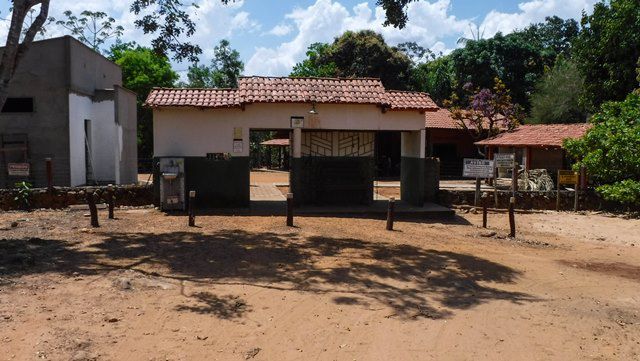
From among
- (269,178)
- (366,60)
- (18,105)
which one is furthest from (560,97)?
(18,105)

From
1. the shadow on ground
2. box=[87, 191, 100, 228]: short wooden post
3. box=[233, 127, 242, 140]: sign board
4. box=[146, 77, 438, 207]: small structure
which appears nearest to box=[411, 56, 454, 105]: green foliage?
box=[146, 77, 438, 207]: small structure

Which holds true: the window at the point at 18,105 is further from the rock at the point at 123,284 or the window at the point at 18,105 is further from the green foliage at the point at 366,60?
A: the green foliage at the point at 366,60

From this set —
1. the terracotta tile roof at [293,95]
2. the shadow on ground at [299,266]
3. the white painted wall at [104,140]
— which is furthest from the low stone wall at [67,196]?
the white painted wall at [104,140]

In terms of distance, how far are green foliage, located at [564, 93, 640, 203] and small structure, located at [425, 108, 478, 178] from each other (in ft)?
41.9

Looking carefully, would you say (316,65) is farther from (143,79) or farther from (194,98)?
(194,98)

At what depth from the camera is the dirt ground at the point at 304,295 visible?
5.52 m

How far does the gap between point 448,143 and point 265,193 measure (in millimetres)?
15339

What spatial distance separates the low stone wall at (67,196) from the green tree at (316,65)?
2193 centimetres

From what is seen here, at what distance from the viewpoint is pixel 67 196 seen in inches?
602

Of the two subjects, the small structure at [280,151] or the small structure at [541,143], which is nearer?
the small structure at [541,143]

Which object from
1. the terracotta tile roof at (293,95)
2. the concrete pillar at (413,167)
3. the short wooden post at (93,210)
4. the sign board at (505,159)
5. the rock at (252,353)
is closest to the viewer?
the rock at (252,353)

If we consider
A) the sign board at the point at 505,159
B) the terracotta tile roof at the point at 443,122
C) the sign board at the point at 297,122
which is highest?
the terracotta tile roof at the point at 443,122

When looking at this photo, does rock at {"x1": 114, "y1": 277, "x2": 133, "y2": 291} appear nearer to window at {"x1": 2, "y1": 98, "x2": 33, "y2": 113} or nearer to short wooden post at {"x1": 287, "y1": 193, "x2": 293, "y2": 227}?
short wooden post at {"x1": 287, "y1": 193, "x2": 293, "y2": 227}

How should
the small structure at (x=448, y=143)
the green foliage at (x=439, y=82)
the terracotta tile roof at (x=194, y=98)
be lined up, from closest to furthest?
the terracotta tile roof at (x=194, y=98) < the small structure at (x=448, y=143) < the green foliage at (x=439, y=82)
